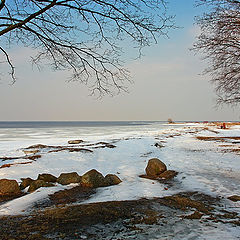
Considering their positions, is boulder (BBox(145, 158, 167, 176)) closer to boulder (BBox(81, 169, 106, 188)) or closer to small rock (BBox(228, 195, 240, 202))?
boulder (BBox(81, 169, 106, 188))

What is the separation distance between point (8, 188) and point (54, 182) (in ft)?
4.88

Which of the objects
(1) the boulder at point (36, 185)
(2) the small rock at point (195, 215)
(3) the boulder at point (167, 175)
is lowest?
(3) the boulder at point (167, 175)

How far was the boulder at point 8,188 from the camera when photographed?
6133mm

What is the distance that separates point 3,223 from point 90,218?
1.55 metres

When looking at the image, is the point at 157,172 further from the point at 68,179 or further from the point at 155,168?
the point at 68,179

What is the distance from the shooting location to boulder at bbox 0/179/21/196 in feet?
20.1

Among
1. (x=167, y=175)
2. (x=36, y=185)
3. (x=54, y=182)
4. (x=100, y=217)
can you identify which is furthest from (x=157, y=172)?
(x=100, y=217)

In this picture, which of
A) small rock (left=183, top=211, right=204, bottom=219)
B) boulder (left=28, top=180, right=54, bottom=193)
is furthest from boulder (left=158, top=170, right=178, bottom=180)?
boulder (left=28, top=180, right=54, bottom=193)

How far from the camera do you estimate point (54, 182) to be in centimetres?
731

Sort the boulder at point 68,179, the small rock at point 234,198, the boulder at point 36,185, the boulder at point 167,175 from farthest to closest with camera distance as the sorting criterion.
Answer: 1. the boulder at point 167,175
2. the boulder at point 68,179
3. the boulder at point 36,185
4. the small rock at point 234,198

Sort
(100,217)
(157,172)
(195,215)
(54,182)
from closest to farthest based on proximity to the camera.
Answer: (100,217) → (195,215) → (54,182) → (157,172)

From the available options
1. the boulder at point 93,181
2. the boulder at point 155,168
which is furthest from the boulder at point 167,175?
the boulder at point 93,181

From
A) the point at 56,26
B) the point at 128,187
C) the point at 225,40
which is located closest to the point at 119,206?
the point at 128,187

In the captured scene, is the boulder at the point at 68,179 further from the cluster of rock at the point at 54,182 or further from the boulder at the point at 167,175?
the boulder at the point at 167,175
